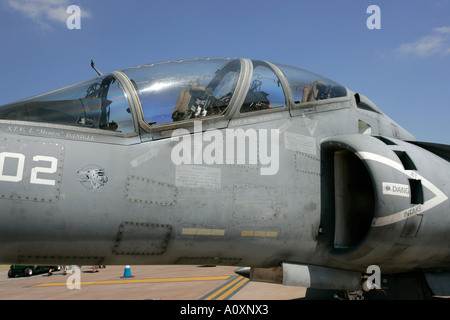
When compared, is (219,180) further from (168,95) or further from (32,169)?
(32,169)

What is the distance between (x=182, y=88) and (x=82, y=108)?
96 centimetres

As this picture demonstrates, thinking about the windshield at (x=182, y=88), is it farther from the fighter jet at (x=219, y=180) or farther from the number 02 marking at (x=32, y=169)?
the number 02 marking at (x=32, y=169)

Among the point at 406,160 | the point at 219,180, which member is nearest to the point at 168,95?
the point at 219,180

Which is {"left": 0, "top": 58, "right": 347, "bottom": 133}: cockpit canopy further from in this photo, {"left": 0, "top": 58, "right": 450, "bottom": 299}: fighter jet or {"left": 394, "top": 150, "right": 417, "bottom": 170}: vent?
{"left": 394, "top": 150, "right": 417, "bottom": 170}: vent

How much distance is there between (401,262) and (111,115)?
351cm

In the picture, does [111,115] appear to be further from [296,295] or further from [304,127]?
[296,295]

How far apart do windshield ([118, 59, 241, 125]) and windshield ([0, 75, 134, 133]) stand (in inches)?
7.8

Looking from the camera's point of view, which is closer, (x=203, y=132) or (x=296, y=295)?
(x=203, y=132)

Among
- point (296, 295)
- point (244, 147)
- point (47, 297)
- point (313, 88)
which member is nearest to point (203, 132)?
point (244, 147)

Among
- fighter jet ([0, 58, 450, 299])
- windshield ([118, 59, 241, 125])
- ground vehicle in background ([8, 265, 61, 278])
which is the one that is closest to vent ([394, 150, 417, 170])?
fighter jet ([0, 58, 450, 299])

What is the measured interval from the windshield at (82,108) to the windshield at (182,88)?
0.20 metres

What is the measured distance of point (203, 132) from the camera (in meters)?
3.61

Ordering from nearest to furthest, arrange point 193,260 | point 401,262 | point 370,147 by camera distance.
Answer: point 193,260, point 370,147, point 401,262

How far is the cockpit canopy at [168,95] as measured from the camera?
336 cm
